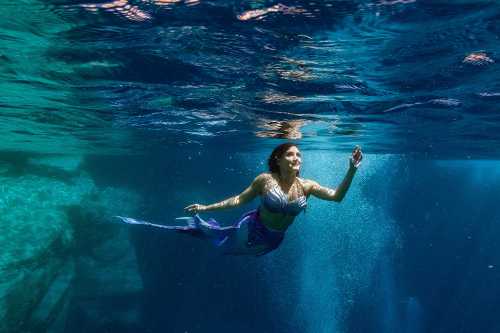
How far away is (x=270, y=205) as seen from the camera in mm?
7363

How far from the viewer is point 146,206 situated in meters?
27.7

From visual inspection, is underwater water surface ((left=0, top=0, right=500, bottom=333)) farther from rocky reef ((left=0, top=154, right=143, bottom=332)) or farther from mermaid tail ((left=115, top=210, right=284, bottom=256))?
mermaid tail ((left=115, top=210, right=284, bottom=256))

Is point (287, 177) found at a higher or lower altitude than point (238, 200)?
higher

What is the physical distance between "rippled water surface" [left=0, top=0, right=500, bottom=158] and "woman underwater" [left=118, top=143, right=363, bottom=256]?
259 centimetres

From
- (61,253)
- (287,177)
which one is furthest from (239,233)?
(61,253)

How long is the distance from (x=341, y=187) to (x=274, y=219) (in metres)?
1.55

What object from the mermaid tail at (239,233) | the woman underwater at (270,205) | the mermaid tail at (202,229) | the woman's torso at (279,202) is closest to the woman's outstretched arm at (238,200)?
the woman underwater at (270,205)

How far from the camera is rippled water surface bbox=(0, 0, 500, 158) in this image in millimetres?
7199

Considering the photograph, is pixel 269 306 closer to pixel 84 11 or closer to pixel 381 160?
pixel 381 160

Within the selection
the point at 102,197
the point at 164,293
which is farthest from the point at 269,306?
the point at 102,197

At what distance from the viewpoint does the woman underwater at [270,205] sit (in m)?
7.27

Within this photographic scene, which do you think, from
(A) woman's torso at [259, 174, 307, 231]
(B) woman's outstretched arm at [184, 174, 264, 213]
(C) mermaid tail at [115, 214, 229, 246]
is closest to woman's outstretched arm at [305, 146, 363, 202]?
(A) woman's torso at [259, 174, 307, 231]

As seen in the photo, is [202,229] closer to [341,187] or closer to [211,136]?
[341,187]

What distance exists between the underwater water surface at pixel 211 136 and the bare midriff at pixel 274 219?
3.53 metres
